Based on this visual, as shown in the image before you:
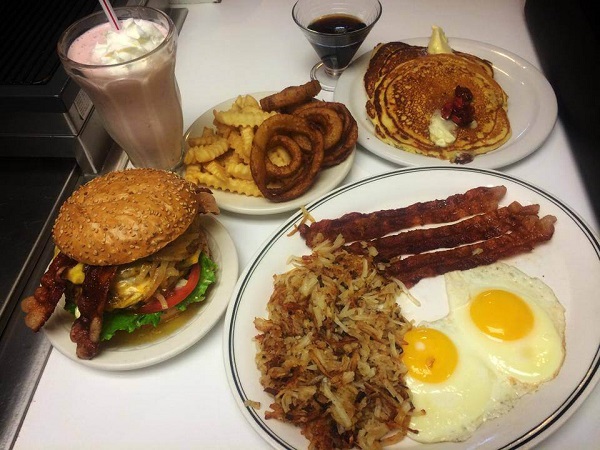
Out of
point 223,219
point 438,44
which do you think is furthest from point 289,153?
point 438,44

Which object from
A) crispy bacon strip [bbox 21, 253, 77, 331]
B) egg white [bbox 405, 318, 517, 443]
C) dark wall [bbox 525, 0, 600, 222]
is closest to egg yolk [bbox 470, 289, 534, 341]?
egg white [bbox 405, 318, 517, 443]

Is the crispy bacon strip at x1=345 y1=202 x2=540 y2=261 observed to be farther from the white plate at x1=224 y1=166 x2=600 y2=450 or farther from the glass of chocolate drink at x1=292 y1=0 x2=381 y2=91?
the glass of chocolate drink at x1=292 y1=0 x2=381 y2=91

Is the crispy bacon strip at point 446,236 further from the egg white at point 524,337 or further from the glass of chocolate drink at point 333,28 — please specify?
the glass of chocolate drink at point 333,28

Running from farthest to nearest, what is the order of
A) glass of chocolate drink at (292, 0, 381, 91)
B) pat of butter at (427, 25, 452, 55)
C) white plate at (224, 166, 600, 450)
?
pat of butter at (427, 25, 452, 55) → glass of chocolate drink at (292, 0, 381, 91) → white plate at (224, 166, 600, 450)

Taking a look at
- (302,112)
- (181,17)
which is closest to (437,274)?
(302,112)

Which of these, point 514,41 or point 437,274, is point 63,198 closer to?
point 437,274

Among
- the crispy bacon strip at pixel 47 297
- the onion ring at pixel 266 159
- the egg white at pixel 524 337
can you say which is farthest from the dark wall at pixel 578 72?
the crispy bacon strip at pixel 47 297

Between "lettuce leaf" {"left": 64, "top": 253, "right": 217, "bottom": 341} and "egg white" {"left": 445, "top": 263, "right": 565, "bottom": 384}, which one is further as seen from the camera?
"lettuce leaf" {"left": 64, "top": 253, "right": 217, "bottom": 341}
